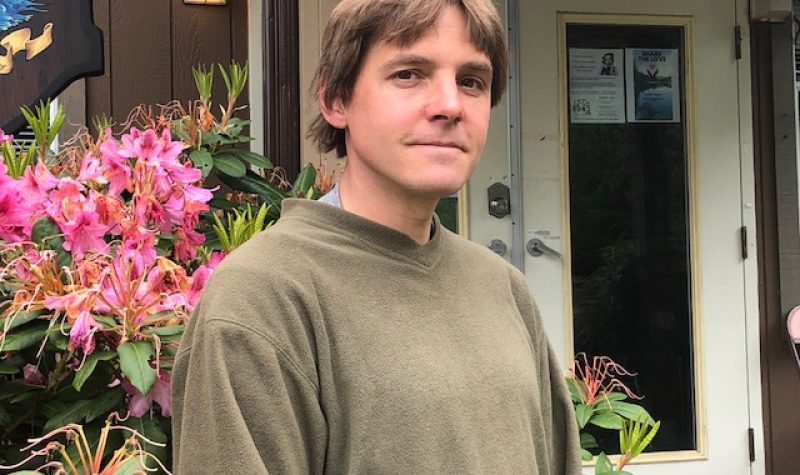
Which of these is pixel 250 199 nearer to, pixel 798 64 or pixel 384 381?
pixel 384 381

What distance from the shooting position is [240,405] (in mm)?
891

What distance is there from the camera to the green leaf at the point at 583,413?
1.76 m

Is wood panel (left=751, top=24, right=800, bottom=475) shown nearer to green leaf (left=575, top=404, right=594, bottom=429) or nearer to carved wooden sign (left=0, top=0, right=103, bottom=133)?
green leaf (left=575, top=404, right=594, bottom=429)

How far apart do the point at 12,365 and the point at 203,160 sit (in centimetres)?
71

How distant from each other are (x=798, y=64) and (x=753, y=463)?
176cm

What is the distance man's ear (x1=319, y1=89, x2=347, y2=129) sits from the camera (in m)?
1.18

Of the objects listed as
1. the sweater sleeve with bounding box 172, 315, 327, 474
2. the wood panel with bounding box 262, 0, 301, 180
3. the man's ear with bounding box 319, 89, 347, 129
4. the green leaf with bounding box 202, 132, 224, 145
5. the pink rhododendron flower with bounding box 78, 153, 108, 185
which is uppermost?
the wood panel with bounding box 262, 0, 301, 180

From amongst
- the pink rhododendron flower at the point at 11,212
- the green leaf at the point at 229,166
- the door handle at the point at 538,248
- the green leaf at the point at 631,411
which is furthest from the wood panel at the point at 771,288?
the pink rhododendron flower at the point at 11,212

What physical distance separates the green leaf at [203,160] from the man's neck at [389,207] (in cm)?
81

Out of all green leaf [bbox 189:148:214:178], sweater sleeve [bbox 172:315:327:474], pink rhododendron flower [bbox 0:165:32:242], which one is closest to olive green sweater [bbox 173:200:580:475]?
sweater sleeve [bbox 172:315:327:474]

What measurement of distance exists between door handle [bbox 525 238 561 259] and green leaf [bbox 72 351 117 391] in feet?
7.45

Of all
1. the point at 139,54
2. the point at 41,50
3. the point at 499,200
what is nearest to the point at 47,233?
the point at 41,50

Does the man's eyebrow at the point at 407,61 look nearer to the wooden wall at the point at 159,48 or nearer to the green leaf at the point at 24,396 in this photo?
the green leaf at the point at 24,396

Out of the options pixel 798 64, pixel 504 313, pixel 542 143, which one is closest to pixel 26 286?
pixel 504 313
